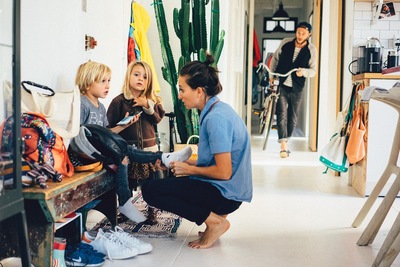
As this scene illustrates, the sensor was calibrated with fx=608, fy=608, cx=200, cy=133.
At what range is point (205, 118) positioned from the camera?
2922mm

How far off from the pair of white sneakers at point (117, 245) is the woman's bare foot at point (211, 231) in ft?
0.84

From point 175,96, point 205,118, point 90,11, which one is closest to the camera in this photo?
point 205,118

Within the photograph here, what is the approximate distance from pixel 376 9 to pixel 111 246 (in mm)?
3267

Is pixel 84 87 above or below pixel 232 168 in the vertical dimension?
above

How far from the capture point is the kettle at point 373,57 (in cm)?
464

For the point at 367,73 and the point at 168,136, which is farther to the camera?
the point at 168,136

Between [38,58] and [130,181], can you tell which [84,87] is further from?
[130,181]

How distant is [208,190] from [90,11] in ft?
5.03

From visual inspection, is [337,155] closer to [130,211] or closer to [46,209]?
[130,211]

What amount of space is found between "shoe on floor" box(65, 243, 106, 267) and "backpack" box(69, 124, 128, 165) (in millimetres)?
403

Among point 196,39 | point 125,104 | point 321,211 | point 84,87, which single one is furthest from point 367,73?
point 84,87

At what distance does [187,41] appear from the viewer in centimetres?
500

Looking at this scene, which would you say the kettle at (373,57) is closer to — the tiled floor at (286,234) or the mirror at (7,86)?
the tiled floor at (286,234)

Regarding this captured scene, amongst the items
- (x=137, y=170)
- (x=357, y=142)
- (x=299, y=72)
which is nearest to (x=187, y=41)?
(x=357, y=142)
